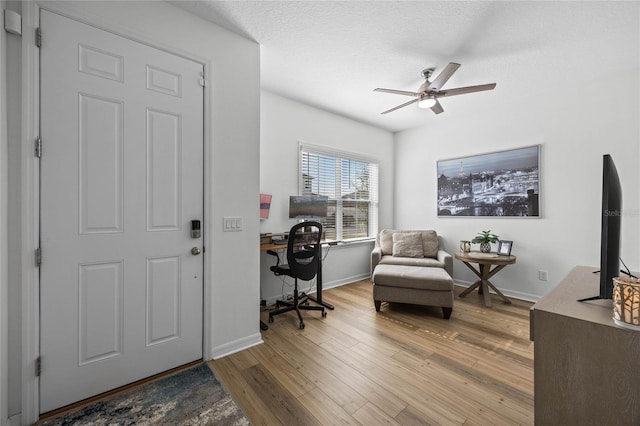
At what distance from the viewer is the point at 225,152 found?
2.10 metres

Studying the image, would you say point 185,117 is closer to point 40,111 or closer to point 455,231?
point 40,111

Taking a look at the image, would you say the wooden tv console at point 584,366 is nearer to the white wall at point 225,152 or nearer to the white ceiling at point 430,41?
the white wall at point 225,152

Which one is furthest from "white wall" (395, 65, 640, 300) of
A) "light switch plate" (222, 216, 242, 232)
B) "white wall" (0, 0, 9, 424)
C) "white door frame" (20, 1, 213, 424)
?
"white wall" (0, 0, 9, 424)

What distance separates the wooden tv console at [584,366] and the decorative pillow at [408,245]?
2564 mm

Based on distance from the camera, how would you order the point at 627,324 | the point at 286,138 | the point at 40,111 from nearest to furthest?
the point at 627,324
the point at 40,111
the point at 286,138

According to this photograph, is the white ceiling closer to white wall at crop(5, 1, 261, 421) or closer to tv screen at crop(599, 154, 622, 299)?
white wall at crop(5, 1, 261, 421)

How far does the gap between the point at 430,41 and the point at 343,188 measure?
226 cm

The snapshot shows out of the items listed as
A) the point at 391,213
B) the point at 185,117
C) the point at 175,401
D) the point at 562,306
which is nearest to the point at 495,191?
the point at 391,213

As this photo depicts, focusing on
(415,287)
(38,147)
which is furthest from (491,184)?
(38,147)

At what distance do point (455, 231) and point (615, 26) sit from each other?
2.67 m

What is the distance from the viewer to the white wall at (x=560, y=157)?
272 cm

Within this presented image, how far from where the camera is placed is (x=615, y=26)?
80.3 inches

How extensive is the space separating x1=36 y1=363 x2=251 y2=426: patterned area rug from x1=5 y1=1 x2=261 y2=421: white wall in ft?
1.17

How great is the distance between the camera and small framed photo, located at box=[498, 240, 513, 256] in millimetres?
3283
